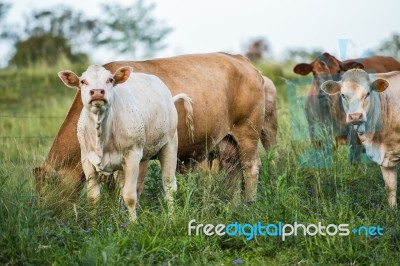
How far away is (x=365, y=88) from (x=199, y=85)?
1968mm

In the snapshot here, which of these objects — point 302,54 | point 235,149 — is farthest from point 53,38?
point 235,149

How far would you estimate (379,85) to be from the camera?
7629 millimetres

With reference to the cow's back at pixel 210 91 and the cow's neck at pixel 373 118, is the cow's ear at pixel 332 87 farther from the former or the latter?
the cow's back at pixel 210 91

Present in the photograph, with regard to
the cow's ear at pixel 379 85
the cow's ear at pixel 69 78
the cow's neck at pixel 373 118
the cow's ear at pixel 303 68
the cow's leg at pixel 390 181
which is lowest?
the cow's leg at pixel 390 181

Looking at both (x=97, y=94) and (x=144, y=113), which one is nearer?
(x=97, y=94)

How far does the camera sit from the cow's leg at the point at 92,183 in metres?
6.24

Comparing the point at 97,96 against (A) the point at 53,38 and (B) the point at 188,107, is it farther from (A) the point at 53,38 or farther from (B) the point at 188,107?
(A) the point at 53,38

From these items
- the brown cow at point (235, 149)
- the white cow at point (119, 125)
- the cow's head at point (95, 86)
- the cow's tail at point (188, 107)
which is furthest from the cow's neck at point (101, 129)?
the brown cow at point (235, 149)

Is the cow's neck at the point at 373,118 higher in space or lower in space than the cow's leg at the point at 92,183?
higher

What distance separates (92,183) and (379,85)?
348 centimetres

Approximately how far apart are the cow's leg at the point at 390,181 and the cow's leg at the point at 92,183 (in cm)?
319

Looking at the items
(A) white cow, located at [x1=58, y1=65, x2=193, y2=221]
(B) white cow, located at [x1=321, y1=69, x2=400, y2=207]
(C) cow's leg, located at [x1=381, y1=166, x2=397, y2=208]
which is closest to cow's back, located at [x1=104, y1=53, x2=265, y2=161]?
(A) white cow, located at [x1=58, y1=65, x2=193, y2=221]

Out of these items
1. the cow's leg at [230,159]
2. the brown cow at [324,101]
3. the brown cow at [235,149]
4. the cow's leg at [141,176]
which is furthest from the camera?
the brown cow at [324,101]

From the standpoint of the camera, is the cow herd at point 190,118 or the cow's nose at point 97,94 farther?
the cow herd at point 190,118
